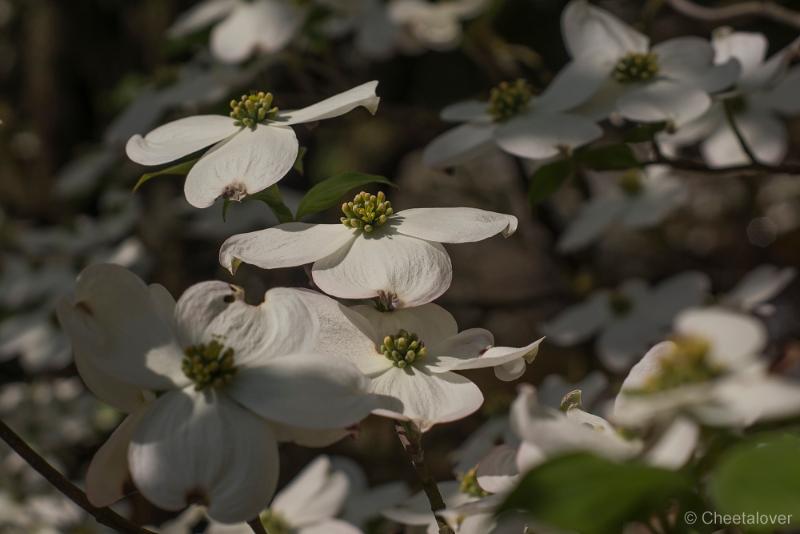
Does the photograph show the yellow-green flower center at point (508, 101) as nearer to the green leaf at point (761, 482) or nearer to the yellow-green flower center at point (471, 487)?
the yellow-green flower center at point (471, 487)

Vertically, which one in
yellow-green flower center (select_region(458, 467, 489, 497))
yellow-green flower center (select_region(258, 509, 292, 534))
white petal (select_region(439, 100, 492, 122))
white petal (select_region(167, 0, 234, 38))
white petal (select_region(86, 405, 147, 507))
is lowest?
yellow-green flower center (select_region(258, 509, 292, 534))

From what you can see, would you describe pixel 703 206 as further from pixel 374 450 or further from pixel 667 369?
pixel 667 369

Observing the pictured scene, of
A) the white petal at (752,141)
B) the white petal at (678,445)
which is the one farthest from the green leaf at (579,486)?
the white petal at (752,141)

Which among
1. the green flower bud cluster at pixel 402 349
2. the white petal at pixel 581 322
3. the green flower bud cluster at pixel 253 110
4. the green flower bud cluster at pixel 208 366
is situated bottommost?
the white petal at pixel 581 322

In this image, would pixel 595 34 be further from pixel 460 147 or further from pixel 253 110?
pixel 253 110

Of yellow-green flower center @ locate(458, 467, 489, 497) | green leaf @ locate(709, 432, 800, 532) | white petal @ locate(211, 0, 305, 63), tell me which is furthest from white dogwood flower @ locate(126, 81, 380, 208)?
white petal @ locate(211, 0, 305, 63)

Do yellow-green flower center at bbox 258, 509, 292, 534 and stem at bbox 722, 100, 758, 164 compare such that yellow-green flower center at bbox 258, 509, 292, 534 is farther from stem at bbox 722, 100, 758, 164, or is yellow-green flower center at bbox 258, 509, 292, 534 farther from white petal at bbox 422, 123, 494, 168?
stem at bbox 722, 100, 758, 164

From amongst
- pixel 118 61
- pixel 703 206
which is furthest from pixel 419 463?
pixel 703 206
